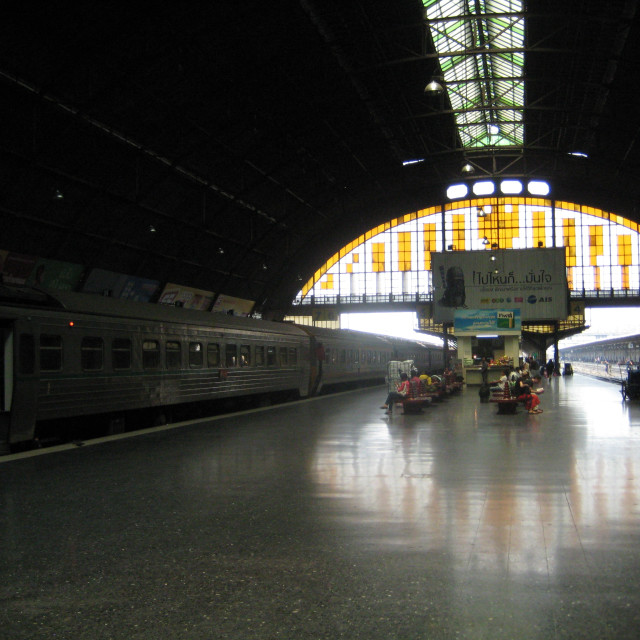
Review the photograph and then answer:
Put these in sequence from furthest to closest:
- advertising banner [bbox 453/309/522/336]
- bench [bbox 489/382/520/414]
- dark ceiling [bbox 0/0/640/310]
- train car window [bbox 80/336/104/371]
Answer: advertising banner [bbox 453/309/522/336] < dark ceiling [bbox 0/0/640/310] < bench [bbox 489/382/520/414] < train car window [bbox 80/336/104/371]

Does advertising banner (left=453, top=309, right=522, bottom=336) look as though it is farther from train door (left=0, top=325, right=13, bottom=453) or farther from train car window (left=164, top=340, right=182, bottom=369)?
train door (left=0, top=325, right=13, bottom=453)

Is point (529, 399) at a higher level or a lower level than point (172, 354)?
lower

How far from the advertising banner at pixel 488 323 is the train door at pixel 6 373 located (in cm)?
3161

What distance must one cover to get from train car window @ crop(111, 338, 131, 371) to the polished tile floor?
3.39 meters

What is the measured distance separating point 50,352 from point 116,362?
245 cm

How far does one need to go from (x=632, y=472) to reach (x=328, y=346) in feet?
80.3

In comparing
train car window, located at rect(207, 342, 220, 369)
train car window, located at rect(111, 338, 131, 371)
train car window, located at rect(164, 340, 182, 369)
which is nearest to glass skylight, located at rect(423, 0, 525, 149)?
train car window, located at rect(207, 342, 220, 369)

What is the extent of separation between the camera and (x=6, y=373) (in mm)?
13250

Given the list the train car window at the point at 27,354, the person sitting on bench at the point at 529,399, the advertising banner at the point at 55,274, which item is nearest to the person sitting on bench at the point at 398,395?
the person sitting on bench at the point at 529,399

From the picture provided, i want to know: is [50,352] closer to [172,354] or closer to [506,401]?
[172,354]

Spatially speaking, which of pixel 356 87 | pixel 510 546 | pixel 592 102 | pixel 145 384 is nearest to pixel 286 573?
pixel 510 546

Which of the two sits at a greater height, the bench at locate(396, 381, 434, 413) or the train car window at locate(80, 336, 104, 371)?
the train car window at locate(80, 336, 104, 371)

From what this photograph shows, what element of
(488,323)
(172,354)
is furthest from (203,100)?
(172,354)

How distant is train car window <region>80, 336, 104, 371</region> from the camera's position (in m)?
15.4
